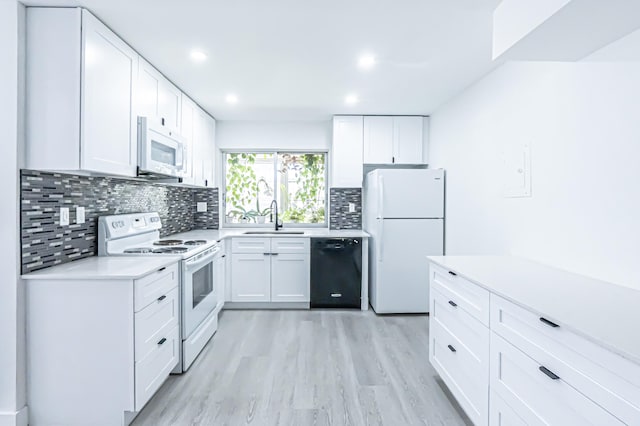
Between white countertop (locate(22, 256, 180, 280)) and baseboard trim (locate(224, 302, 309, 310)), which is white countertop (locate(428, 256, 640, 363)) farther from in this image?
baseboard trim (locate(224, 302, 309, 310))

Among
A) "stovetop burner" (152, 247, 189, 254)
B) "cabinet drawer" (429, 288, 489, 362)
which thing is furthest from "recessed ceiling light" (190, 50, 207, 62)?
"cabinet drawer" (429, 288, 489, 362)

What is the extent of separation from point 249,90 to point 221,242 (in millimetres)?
1610

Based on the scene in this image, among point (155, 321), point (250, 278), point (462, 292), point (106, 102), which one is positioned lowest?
point (250, 278)

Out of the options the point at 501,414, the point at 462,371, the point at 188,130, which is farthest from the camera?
the point at 188,130

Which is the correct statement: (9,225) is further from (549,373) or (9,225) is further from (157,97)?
(549,373)

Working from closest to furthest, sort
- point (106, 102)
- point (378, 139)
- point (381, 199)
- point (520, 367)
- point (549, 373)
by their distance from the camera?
point (549, 373) → point (520, 367) → point (106, 102) → point (381, 199) → point (378, 139)

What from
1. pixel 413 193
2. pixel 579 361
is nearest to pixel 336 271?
pixel 413 193

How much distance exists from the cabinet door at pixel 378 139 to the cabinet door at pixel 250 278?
1751 mm

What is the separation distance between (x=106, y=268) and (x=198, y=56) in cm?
160

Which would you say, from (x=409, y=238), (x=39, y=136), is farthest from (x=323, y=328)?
(x=39, y=136)

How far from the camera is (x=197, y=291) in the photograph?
113 inches

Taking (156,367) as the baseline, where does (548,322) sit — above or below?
above

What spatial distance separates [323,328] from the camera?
344cm

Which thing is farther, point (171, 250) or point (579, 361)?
point (171, 250)
